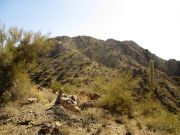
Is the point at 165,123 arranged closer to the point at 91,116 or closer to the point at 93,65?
the point at 91,116

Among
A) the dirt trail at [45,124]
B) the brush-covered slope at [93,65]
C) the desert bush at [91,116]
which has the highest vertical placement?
the brush-covered slope at [93,65]

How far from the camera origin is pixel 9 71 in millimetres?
16984

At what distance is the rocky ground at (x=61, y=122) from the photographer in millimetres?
11281

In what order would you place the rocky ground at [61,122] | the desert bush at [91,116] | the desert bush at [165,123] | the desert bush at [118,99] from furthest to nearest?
the desert bush at [118,99] → the desert bush at [165,123] → the desert bush at [91,116] → the rocky ground at [61,122]

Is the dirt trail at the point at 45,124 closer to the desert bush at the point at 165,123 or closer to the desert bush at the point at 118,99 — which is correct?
the desert bush at the point at 165,123

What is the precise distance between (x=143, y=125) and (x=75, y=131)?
4.44 meters

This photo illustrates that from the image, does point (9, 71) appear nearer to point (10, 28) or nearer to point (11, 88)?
point (11, 88)

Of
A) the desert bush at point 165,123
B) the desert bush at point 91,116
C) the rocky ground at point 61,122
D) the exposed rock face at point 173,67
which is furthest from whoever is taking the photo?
the exposed rock face at point 173,67

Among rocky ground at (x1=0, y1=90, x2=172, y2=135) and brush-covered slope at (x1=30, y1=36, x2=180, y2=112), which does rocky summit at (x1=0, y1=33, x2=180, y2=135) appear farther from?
brush-covered slope at (x1=30, y1=36, x2=180, y2=112)

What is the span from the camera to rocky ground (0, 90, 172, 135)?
1128cm

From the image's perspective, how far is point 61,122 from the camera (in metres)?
12.3

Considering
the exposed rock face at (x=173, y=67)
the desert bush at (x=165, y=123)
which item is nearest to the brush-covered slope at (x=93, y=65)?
the exposed rock face at (x=173, y=67)

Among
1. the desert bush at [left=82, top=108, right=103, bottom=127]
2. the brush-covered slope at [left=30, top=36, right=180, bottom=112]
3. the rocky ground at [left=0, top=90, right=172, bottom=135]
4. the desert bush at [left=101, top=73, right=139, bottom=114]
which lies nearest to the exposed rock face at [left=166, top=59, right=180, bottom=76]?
the brush-covered slope at [left=30, top=36, right=180, bottom=112]

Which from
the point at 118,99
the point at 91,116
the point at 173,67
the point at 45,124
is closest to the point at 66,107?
the point at 91,116
